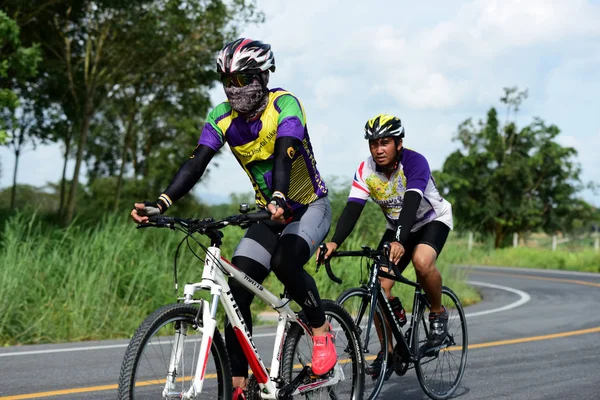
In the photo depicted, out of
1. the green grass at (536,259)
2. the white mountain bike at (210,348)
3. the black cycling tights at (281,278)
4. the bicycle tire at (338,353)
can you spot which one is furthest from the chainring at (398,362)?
the green grass at (536,259)

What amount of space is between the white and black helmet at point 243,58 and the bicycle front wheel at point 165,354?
1.29m

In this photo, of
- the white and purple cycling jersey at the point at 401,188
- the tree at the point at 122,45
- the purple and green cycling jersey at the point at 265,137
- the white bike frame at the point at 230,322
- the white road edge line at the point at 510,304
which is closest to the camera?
the white bike frame at the point at 230,322

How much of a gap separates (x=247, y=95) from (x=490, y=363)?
4614mm

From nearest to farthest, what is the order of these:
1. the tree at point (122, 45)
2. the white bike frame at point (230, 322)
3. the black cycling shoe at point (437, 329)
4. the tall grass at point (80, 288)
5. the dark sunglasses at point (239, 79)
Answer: the white bike frame at point (230, 322)
the dark sunglasses at point (239, 79)
the black cycling shoe at point (437, 329)
the tall grass at point (80, 288)
the tree at point (122, 45)

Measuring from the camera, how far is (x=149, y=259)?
420 inches

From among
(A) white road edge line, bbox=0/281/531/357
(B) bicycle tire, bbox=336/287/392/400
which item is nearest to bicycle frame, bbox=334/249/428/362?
(B) bicycle tire, bbox=336/287/392/400

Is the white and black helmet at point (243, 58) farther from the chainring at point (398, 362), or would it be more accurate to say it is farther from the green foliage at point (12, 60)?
the green foliage at point (12, 60)

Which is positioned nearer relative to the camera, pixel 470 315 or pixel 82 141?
pixel 470 315

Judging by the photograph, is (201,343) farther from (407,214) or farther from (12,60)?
(12,60)

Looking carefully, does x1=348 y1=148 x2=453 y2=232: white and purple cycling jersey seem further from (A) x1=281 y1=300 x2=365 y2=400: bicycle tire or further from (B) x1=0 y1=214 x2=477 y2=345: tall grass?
(B) x1=0 y1=214 x2=477 y2=345: tall grass

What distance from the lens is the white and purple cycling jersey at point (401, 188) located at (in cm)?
572

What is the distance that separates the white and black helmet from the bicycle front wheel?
4.24 ft

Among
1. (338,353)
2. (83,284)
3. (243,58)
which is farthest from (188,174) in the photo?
(83,284)

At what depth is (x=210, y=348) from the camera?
3928 mm
